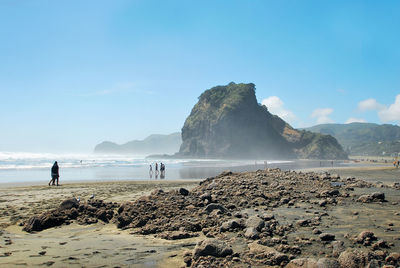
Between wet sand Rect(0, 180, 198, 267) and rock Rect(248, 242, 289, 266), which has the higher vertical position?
rock Rect(248, 242, 289, 266)

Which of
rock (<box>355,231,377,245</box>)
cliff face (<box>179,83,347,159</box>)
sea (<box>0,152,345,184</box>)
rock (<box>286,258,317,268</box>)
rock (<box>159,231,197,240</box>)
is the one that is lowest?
sea (<box>0,152,345,184</box>)

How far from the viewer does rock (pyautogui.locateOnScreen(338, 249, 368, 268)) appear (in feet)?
14.5

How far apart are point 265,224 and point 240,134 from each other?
12746 cm

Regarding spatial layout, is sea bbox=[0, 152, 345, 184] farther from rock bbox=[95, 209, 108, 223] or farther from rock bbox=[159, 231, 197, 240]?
rock bbox=[159, 231, 197, 240]

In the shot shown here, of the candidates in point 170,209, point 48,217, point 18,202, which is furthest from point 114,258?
point 18,202

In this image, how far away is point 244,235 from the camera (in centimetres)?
615

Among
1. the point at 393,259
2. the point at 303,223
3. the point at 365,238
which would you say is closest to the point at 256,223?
the point at 303,223

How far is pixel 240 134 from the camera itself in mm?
132750

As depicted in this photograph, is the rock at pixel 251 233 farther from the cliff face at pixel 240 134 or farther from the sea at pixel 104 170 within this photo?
the cliff face at pixel 240 134

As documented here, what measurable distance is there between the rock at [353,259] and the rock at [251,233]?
1.73m

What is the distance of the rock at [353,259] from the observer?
4.43 metres

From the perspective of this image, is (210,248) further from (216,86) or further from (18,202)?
(216,86)

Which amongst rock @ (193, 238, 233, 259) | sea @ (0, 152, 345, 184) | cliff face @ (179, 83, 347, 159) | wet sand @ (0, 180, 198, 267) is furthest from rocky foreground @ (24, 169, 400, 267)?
cliff face @ (179, 83, 347, 159)

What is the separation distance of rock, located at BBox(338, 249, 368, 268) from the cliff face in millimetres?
120097
